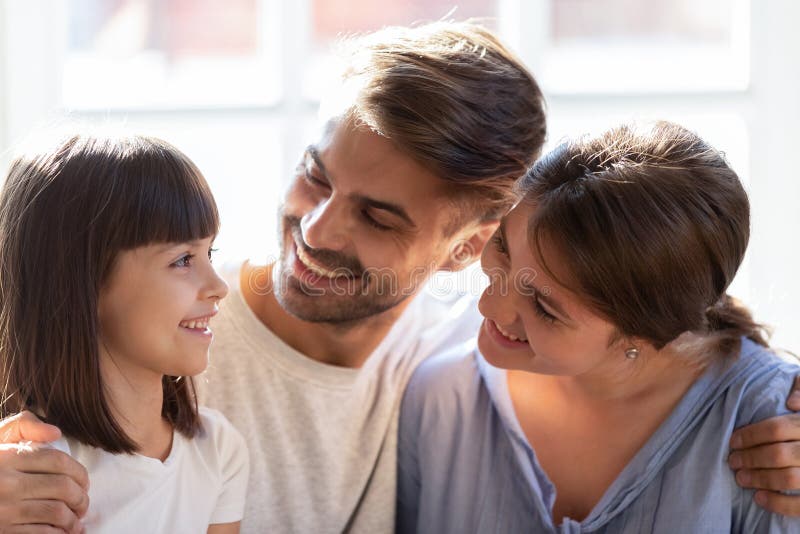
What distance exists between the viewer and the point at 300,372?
1740 mm

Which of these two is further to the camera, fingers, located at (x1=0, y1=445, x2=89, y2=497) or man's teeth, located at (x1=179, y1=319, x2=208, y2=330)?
man's teeth, located at (x1=179, y1=319, x2=208, y2=330)

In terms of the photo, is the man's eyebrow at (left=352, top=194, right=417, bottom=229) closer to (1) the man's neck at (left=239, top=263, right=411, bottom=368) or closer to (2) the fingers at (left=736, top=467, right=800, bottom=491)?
(1) the man's neck at (left=239, top=263, right=411, bottom=368)

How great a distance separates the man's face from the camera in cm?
163

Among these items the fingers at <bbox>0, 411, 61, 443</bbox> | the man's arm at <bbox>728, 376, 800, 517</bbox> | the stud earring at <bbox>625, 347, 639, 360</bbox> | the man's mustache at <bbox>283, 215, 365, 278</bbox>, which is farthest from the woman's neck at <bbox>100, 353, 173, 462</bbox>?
the man's arm at <bbox>728, 376, 800, 517</bbox>

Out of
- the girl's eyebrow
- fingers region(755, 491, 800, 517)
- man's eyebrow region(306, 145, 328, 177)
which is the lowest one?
fingers region(755, 491, 800, 517)

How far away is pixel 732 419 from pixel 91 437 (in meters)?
0.91

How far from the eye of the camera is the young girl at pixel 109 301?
1.32 meters

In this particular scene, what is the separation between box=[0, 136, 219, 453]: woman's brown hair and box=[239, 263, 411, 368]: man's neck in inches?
16.7

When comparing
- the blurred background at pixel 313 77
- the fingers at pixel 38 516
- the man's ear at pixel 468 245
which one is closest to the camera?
the fingers at pixel 38 516

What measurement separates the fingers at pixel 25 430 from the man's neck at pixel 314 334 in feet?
1.74

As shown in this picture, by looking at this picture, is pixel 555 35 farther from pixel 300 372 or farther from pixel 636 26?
pixel 300 372

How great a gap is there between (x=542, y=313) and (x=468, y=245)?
395 millimetres

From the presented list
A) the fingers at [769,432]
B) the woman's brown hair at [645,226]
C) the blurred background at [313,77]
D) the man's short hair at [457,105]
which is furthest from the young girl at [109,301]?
the blurred background at [313,77]

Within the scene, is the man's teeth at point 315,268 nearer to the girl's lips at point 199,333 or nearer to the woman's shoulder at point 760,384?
the girl's lips at point 199,333
